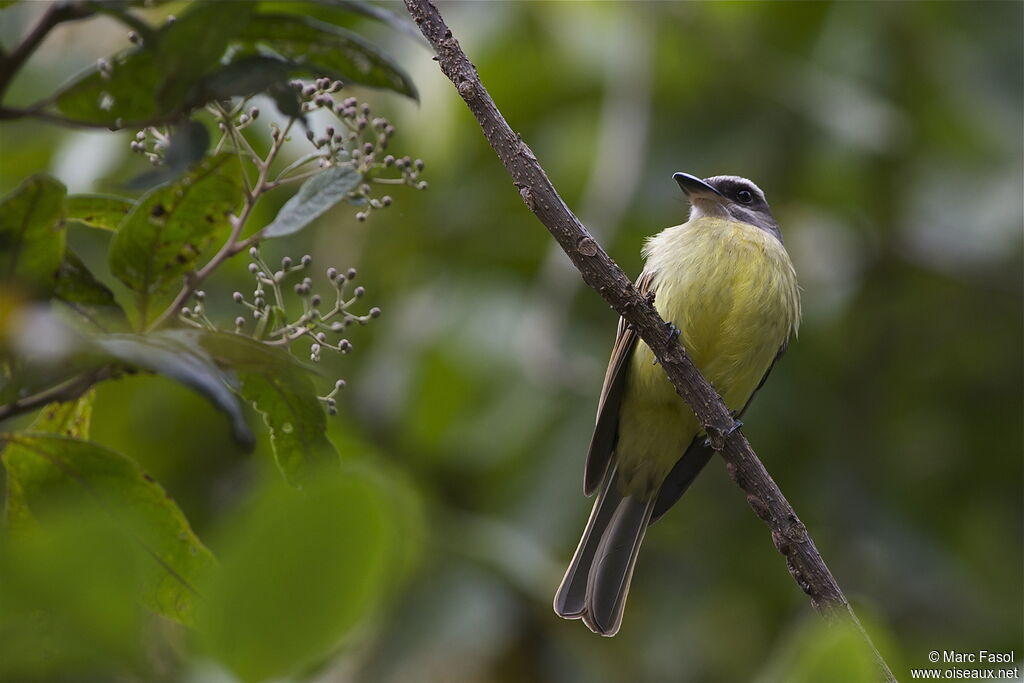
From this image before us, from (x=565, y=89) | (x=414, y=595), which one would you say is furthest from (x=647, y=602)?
(x=565, y=89)

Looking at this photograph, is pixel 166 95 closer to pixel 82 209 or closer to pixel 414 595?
pixel 82 209

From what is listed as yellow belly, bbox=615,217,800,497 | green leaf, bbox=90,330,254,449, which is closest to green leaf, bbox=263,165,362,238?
green leaf, bbox=90,330,254,449

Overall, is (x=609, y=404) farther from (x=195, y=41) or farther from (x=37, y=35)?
(x=37, y=35)

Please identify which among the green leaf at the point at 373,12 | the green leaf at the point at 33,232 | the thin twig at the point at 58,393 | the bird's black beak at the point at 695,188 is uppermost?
the green leaf at the point at 373,12

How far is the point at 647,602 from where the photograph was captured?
3.95 metres

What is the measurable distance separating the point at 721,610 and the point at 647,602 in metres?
0.33

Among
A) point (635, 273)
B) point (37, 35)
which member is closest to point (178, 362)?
point (37, 35)

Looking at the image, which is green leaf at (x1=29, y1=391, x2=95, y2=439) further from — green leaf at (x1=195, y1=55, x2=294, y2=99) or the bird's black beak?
the bird's black beak

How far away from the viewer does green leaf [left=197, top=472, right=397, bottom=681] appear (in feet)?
2.20

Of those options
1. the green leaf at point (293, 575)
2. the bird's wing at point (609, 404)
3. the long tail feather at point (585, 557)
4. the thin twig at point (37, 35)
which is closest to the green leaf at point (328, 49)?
the thin twig at point (37, 35)

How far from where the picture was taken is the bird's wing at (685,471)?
348 centimetres

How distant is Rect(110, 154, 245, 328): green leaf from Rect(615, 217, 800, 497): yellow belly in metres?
1.89

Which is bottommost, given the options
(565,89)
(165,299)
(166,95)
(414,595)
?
(414,595)

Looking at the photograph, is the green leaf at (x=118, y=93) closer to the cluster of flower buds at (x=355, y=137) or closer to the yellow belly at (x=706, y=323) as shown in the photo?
the cluster of flower buds at (x=355, y=137)
